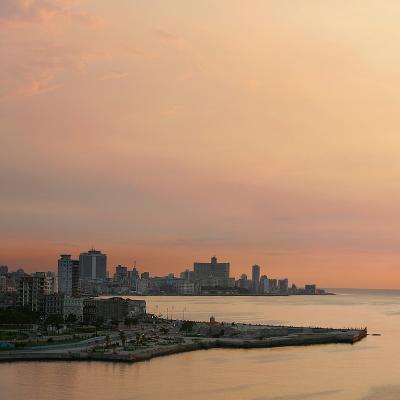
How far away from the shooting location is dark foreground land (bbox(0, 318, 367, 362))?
35.3 metres

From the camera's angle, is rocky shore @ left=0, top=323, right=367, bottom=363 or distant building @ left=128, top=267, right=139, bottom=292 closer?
rocky shore @ left=0, top=323, right=367, bottom=363

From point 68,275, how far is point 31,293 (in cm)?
5373

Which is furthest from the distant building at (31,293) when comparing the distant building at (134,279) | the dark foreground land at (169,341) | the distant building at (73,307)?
the distant building at (134,279)

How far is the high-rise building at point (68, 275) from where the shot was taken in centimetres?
11512

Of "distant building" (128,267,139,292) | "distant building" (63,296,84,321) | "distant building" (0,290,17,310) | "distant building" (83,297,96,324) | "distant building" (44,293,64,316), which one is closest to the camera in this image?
"distant building" (83,297,96,324)

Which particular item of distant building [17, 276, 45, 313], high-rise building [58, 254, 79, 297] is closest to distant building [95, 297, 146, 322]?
distant building [17, 276, 45, 313]

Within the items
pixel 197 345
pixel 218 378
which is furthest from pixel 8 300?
pixel 218 378

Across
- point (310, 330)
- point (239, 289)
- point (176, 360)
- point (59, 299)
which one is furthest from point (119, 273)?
point (176, 360)

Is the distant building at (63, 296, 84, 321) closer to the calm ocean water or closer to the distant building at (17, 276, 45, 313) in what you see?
the distant building at (17, 276, 45, 313)

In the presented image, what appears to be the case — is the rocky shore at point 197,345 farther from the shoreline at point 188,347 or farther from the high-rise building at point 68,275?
the high-rise building at point 68,275

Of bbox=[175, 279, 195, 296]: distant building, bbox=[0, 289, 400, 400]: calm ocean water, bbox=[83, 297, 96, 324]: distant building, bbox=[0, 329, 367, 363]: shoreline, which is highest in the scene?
bbox=[175, 279, 195, 296]: distant building

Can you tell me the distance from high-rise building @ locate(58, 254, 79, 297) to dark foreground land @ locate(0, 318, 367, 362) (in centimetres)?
6075

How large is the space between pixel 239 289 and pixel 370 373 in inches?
6308

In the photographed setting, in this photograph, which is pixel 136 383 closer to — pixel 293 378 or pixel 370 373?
pixel 293 378
